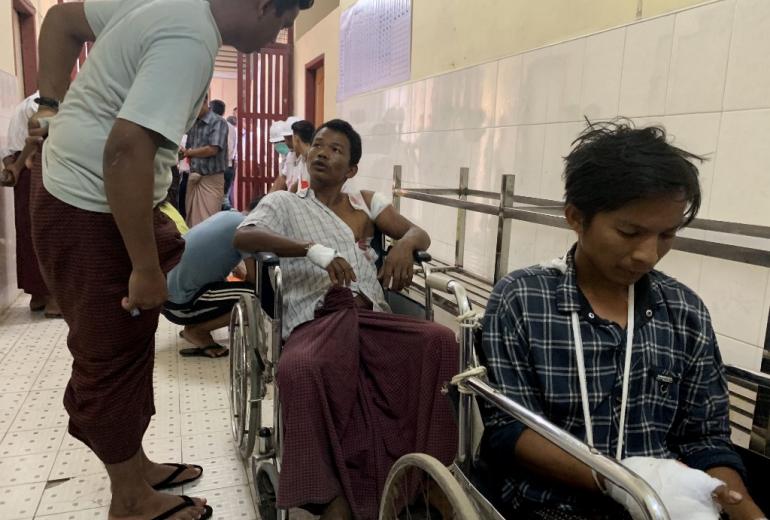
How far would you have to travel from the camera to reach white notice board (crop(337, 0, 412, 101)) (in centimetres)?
324

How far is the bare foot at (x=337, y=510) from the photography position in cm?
125

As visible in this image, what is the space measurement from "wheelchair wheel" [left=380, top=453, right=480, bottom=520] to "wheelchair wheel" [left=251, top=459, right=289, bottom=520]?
0.46m

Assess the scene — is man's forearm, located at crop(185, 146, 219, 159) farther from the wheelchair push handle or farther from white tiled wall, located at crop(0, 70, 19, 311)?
the wheelchair push handle

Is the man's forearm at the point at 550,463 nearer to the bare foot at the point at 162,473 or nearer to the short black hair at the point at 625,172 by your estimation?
the short black hair at the point at 625,172

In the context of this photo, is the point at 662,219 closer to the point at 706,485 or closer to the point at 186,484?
the point at 706,485

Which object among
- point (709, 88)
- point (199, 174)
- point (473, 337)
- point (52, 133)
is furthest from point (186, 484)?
point (199, 174)

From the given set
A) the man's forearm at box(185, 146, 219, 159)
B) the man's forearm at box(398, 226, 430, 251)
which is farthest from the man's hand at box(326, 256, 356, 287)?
the man's forearm at box(185, 146, 219, 159)

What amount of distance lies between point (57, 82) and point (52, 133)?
0.19m

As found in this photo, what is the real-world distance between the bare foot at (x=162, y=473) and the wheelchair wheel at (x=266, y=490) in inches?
12.6

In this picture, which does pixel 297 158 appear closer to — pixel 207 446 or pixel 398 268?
pixel 207 446

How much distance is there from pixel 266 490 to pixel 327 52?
433 cm

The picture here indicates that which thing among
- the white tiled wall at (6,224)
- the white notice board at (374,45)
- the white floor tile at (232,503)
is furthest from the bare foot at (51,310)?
the white notice board at (374,45)

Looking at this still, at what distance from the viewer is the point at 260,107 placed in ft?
22.2

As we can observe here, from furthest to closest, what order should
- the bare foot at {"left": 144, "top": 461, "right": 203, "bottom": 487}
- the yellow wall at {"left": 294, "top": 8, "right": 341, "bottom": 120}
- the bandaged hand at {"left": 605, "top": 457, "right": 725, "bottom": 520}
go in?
the yellow wall at {"left": 294, "top": 8, "right": 341, "bottom": 120}, the bare foot at {"left": 144, "top": 461, "right": 203, "bottom": 487}, the bandaged hand at {"left": 605, "top": 457, "right": 725, "bottom": 520}
